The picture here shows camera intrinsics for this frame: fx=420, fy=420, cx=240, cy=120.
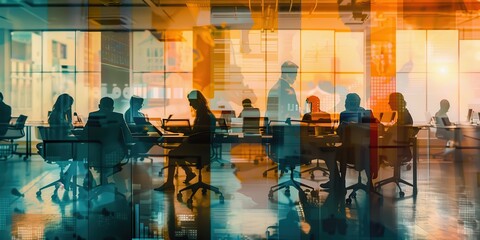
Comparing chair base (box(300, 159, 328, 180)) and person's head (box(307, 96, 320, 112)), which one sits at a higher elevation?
person's head (box(307, 96, 320, 112))

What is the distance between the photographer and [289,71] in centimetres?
407

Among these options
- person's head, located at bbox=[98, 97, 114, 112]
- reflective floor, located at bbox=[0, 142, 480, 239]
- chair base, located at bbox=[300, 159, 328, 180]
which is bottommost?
reflective floor, located at bbox=[0, 142, 480, 239]

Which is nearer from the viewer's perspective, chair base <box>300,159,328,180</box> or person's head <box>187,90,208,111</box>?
person's head <box>187,90,208,111</box>

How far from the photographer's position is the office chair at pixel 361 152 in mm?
4469

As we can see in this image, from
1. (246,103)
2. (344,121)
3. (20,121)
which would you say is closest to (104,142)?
(20,121)

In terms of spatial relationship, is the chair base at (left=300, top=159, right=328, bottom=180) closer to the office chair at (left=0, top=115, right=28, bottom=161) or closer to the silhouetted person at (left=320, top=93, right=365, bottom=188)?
the silhouetted person at (left=320, top=93, right=365, bottom=188)

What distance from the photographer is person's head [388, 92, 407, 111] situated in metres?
4.12

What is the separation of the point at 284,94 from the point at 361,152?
1.23m

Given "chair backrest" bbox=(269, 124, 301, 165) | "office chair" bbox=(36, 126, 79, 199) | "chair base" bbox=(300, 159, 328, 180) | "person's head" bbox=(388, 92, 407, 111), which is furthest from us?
"chair base" bbox=(300, 159, 328, 180)

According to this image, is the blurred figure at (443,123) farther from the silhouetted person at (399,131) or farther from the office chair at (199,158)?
the office chair at (199,158)

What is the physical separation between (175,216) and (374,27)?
2.83 metres

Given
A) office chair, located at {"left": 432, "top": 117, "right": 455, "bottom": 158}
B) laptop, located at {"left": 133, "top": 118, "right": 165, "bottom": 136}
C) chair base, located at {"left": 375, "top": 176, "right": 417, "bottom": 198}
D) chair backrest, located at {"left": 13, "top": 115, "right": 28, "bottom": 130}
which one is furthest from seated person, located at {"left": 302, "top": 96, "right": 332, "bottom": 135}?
chair backrest, located at {"left": 13, "top": 115, "right": 28, "bottom": 130}

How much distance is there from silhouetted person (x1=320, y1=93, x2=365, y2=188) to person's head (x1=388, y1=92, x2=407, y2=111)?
0.97 feet

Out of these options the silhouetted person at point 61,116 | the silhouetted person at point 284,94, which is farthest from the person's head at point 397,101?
the silhouetted person at point 61,116
